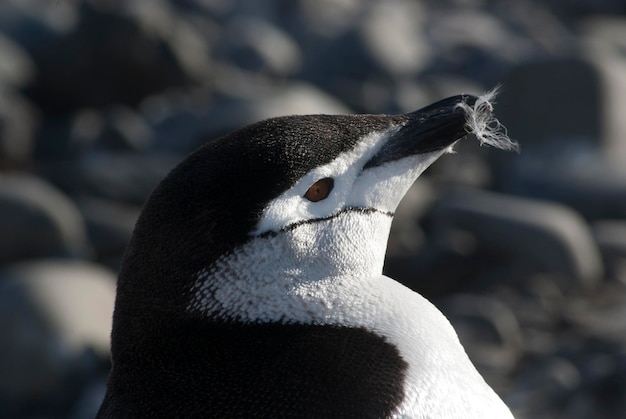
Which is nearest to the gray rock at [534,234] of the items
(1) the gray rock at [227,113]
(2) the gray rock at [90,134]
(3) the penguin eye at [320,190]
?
(1) the gray rock at [227,113]

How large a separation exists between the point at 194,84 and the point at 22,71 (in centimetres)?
194

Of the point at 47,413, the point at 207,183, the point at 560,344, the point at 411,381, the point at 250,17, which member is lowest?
the point at 411,381

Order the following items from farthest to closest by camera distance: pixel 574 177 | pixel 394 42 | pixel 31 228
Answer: pixel 394 42
pixel 574 177
pixel 31 228

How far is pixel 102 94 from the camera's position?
36.7 ft

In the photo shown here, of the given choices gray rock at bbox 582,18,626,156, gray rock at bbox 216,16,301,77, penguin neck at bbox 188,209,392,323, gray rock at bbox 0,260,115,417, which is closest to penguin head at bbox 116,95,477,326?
penguin neck at bbox 188,209,392,323

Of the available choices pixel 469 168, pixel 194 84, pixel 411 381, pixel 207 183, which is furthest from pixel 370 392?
pixel 194 84

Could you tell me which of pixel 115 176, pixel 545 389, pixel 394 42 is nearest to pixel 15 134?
pixel 115 176

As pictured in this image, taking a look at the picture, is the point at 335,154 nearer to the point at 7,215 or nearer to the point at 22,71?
the point at 7,215

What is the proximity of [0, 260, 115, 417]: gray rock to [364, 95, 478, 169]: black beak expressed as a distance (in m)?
3.23

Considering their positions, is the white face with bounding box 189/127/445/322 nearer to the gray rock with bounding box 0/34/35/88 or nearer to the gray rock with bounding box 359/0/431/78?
the gray rock with bounding box 0/34/35/88

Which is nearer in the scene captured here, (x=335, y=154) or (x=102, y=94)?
(x=335, y=154)

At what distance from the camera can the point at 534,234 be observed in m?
6.91

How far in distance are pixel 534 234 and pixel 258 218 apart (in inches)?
199

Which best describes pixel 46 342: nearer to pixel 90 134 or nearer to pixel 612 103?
pixel 90 134
